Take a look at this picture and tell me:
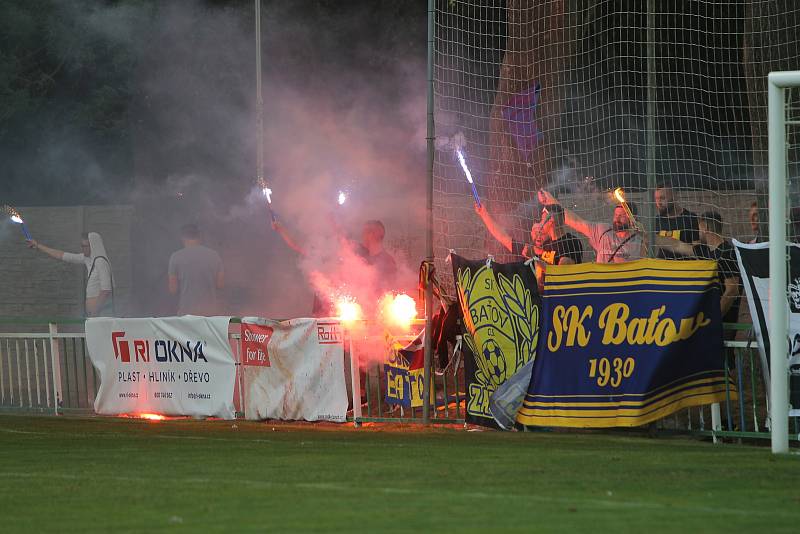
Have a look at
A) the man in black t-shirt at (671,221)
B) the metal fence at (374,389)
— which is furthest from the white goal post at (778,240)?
the man in black t-shirt at (671,221)

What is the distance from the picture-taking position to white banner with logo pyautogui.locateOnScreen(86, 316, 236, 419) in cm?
1462

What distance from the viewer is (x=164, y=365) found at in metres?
15.0

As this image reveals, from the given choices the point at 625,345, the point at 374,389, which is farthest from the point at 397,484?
the point at 374,389

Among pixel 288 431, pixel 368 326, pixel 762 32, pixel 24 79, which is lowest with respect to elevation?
pixel 288 431

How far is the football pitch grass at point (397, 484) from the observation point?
259 inches

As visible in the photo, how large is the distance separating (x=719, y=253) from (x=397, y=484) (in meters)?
6.17

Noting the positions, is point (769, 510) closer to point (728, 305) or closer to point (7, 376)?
point (728, 305)

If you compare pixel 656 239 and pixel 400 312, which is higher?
pixel 656 239

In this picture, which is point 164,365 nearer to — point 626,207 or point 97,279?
point 97,279

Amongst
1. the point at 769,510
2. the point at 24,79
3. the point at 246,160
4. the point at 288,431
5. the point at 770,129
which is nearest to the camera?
the point at 769,510

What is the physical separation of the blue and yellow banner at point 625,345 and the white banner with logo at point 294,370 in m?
2.43

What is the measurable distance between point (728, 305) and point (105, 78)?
2449cm

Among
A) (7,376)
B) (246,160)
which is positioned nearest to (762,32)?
(7,376)

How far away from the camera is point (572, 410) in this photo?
1194cm
